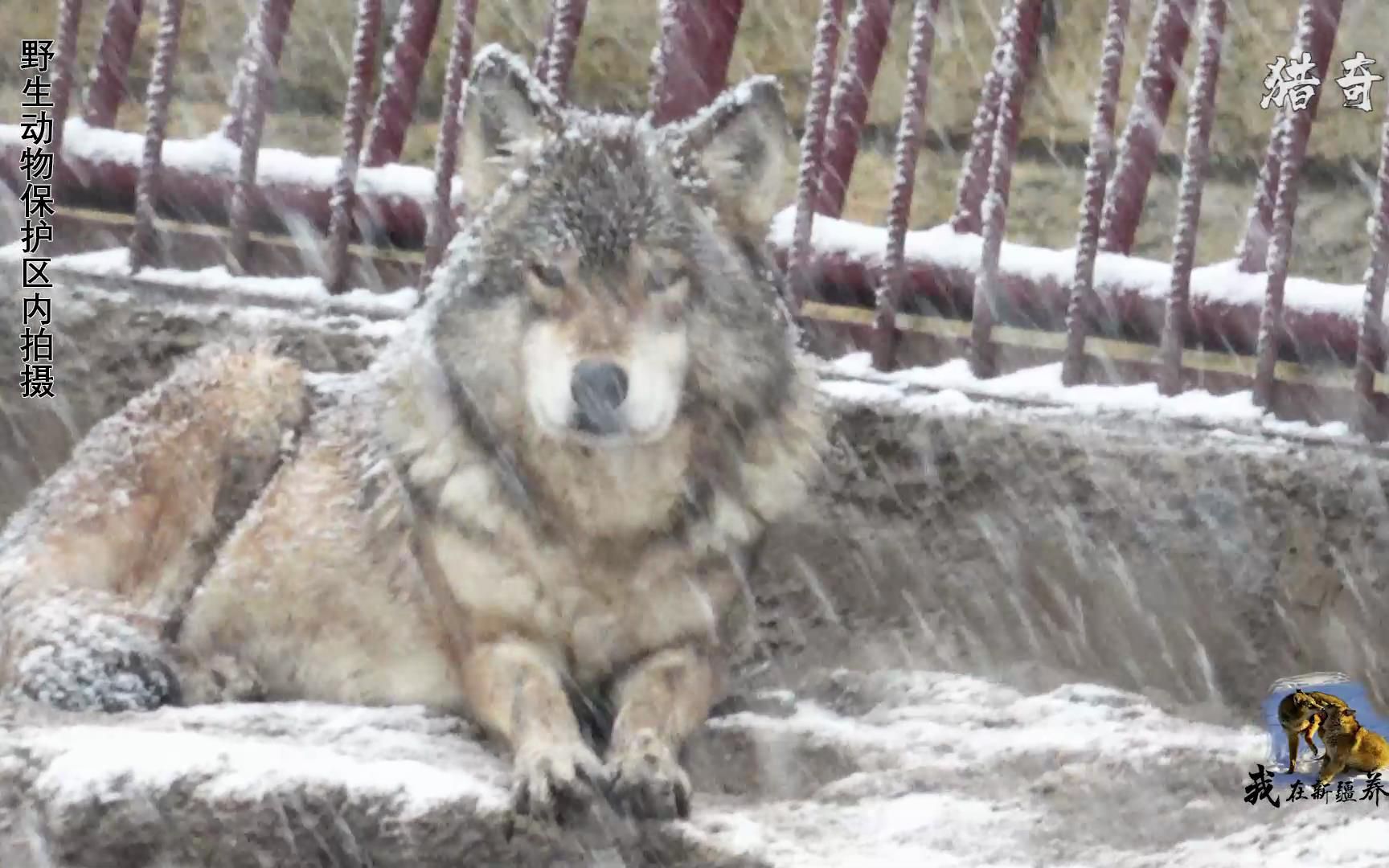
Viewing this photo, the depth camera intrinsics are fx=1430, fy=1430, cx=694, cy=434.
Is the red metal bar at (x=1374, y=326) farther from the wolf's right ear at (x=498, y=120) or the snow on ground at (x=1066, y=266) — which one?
the wolf's right ear at (x=498, y=120)

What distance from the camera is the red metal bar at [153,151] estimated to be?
16.7 feet

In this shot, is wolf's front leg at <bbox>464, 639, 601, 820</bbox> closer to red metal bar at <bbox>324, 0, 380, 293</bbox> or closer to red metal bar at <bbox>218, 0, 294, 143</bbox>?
red metal bar at <bbox>324, 0, 380, 293</bbox>

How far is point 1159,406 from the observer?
13.8 feet

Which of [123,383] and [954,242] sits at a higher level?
[954,242]

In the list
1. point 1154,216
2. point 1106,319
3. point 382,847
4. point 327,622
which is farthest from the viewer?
point 1154,216

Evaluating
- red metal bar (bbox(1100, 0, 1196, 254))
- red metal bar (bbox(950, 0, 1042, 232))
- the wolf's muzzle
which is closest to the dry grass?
red metal bar (bbox(1100, 0, 1196, 254))

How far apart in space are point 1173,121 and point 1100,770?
6008 millimetres

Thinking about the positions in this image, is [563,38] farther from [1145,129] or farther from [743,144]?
[1145,129]

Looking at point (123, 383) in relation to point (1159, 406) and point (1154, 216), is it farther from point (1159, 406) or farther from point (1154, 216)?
point (1154, 216)

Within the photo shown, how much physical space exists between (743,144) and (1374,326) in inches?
76.9

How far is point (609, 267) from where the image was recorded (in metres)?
3.06

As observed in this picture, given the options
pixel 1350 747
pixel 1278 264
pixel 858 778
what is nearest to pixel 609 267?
pixel 858 778

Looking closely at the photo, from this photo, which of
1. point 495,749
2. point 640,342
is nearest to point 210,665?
point 495,749

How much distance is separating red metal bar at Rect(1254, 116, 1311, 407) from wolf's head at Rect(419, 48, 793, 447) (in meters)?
1.57
